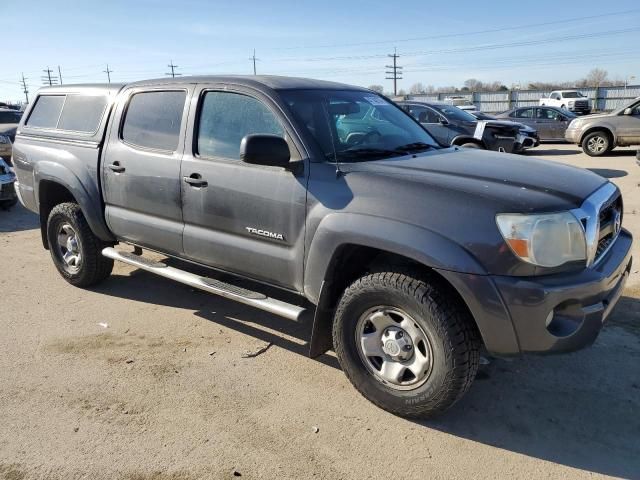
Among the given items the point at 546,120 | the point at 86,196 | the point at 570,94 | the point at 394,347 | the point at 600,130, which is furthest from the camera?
the point at 570,94

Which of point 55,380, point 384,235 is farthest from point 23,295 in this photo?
point 384,235

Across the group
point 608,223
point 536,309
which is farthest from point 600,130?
point 536,309

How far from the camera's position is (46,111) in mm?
5527

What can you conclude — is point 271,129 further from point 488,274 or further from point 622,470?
point 622,470

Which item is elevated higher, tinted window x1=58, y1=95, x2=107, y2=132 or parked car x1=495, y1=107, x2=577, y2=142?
tinted window x1=58, y1=95, x2=107, y2=132

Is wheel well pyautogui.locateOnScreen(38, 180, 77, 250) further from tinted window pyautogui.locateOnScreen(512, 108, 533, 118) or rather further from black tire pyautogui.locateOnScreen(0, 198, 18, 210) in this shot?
tinted window pyautogui.locateOnScreen(512, 108, 533, 118)

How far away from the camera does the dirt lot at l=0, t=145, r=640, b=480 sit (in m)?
2.75

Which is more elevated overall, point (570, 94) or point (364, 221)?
point (570, 94)

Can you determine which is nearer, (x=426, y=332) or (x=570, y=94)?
(x=426, y=332)

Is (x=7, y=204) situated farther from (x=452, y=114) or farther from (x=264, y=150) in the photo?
(x=452, y=114)

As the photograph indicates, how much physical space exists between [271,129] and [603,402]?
2.66 m

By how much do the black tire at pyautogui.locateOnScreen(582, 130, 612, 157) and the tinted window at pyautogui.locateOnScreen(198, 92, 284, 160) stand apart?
44.9ft

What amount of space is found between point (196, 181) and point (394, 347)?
72.1 inches

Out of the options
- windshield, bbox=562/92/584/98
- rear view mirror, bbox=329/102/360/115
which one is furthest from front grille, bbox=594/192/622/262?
windshield, bbox=562/92/584/98
